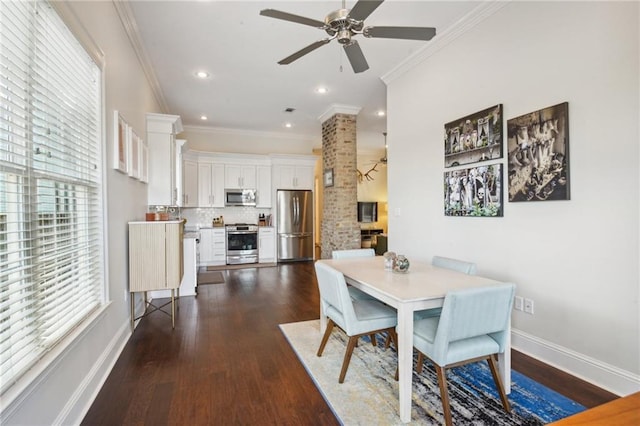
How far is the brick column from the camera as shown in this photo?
5719 millimetres

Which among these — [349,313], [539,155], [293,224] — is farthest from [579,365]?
[293,224]

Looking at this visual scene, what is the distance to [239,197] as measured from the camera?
734 centimetres

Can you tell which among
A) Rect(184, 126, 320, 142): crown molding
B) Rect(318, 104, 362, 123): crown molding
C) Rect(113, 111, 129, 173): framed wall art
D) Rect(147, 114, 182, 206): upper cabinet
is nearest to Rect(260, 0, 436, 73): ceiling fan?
Rect(113, 111, 129, 173): framed wall art

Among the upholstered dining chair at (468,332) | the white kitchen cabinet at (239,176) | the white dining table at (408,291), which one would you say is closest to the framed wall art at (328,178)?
the white kitchen cabinet at (239,176)

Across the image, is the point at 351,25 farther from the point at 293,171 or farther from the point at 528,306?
the point at 293,171

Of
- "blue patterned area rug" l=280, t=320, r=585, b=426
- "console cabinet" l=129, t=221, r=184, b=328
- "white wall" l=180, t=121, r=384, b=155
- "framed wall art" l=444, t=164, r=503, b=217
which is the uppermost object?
"white wall" l=180, t=121, r=384, b=155

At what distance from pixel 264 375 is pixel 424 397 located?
1143mm

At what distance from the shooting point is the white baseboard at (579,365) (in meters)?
2.02

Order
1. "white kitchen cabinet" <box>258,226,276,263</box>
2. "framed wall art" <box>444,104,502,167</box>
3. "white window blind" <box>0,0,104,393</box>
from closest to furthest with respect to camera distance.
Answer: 1. "white window blind" <box>0,0,104,393</box>
2. "framed wall art" <box>444,104,502,167</box>
3. "white kitchen cabinet" <box>258,226,276,263</box>

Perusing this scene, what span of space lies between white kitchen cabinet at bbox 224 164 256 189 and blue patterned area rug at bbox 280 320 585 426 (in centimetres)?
526

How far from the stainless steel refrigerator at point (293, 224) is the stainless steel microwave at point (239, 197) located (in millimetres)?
610

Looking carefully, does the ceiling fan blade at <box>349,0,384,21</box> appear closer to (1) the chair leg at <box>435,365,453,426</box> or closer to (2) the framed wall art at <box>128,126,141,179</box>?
(1) the chair leg at <box>435,365,453,426</box>

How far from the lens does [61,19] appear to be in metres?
1.73

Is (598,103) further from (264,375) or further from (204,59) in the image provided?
(204,59)
